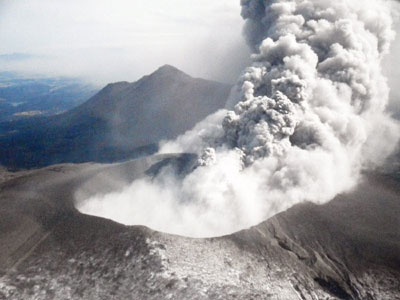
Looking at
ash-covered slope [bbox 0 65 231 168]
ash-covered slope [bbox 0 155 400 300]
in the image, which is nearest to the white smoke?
ash-covered slope [bbox 0 155 400 300]

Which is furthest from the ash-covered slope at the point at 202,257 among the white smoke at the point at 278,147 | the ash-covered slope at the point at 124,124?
the ash-covered slope at the point at 124,124

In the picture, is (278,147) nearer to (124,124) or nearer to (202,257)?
(202,257)

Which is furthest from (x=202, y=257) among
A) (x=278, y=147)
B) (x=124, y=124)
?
(x=124, y=124)

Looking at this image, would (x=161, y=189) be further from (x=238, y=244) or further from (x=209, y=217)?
(x=238, y=244)

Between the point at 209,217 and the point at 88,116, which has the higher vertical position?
the point at 209,217

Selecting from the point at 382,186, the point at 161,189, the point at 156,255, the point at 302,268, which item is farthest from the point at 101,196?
the point at 382,186
